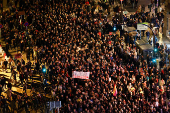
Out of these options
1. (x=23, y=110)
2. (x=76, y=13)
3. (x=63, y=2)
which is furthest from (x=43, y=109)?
(x=63, y=2)

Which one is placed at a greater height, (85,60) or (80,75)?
(85,60)

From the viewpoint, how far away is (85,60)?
109ft

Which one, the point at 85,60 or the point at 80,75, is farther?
the point at 85,60

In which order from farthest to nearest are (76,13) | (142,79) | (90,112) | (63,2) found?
(63,2)
(76,13)
(142,79)
(90,112)

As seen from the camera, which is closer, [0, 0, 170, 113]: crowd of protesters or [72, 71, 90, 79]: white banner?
[0, 0, 170, 113]: crowd of protesters

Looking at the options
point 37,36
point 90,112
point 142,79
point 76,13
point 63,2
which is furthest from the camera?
point 63,2

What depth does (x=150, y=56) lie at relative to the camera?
34.3m

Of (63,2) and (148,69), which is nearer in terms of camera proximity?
(148,69)

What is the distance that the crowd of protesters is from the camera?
27.7m

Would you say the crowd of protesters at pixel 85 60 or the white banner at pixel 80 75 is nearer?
the crowd of protesters at pixel 85 60

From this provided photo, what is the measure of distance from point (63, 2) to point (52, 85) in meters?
19.0

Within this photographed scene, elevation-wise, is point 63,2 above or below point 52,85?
above

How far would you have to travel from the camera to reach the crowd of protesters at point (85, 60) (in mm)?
27703

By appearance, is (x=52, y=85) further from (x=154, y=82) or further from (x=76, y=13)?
(x=76, y=13)
